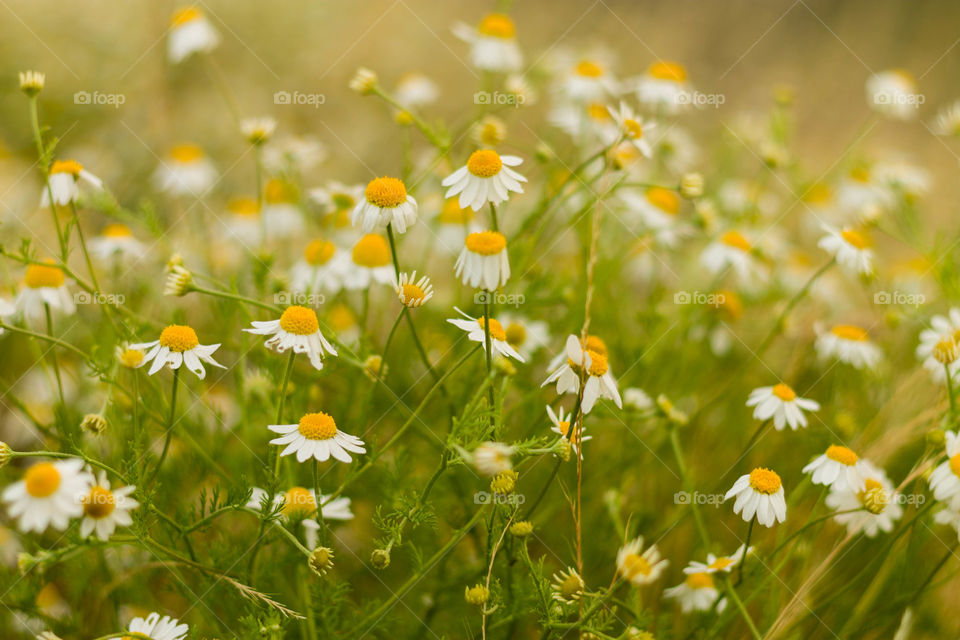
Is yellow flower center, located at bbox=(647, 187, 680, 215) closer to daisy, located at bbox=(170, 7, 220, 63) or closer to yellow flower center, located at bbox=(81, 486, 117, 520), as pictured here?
daisy, located at bbox=(170, 7, 220, 63)

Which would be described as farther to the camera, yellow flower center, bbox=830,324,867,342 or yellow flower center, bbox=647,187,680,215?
yellow flower center, bbox=647,187,680,215

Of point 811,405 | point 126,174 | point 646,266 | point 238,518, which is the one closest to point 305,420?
point 238,518

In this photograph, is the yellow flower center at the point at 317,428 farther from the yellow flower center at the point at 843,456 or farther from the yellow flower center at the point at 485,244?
the yellow flower center at the point at 843,456

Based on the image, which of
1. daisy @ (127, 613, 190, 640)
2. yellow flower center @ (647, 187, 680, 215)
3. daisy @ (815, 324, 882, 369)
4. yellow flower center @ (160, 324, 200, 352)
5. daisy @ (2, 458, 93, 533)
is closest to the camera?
daisy @ (2, 458, 93, 533)

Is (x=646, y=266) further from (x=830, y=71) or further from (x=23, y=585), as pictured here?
Result: (x=830, y=71)

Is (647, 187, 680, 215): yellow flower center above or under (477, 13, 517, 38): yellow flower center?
under

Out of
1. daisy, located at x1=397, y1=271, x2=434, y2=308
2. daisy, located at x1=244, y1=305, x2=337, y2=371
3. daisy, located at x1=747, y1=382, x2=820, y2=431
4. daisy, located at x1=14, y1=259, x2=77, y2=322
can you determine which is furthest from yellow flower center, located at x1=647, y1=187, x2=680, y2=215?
daisy, located at x1=14, y1=259, x2=77, y2=322

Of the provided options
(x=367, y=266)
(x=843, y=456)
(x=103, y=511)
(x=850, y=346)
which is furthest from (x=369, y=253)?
(x=850, y=346)
